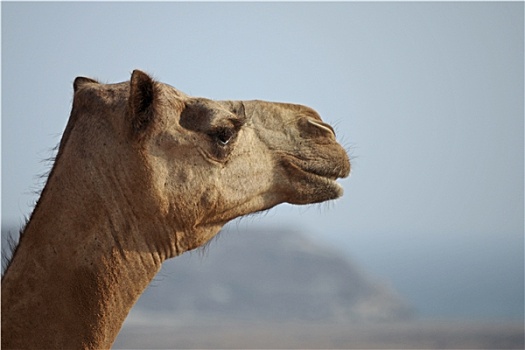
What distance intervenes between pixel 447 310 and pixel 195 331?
4314 cm

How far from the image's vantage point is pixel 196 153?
5707mm

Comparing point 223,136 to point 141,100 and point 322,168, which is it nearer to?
point 141,100

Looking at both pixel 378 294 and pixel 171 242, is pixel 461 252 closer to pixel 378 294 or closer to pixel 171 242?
pixel 378 294

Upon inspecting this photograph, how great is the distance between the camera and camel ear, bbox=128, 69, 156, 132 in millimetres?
5508

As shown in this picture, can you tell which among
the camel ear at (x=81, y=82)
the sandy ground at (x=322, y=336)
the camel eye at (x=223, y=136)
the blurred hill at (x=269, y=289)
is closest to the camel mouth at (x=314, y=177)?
the camel eye at (x=223, y=136)

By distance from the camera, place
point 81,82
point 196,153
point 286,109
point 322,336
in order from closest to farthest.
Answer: point 196,153, point 81,82, point 286,109, point 322,336

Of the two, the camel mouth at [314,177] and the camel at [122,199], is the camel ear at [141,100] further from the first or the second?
the camel mouth at [314,177]

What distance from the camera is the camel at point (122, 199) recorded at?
5328 millimetres

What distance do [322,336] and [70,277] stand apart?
49763 millimetres

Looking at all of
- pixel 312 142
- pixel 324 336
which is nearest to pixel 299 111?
pixel 312 142

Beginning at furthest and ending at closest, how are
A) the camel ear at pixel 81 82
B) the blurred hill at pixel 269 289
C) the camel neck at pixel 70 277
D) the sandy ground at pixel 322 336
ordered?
the blurred hill at pixel 269 289 → the sandy ground at pixel 322 336 → the camel ear at pixel 81 82 → the camel neck at pixel 70 277

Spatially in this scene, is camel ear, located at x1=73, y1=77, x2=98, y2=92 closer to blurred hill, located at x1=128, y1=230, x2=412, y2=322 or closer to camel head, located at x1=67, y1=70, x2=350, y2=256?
camel head, located at x1=67, y1=70, x2=350, y2=256

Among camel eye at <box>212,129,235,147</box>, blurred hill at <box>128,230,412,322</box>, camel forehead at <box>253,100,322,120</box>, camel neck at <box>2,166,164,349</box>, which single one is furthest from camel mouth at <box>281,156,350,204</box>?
blurred hill at <box>128,230,412,322</box>

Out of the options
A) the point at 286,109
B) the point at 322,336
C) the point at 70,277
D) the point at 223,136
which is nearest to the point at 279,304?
the point at 322,336
